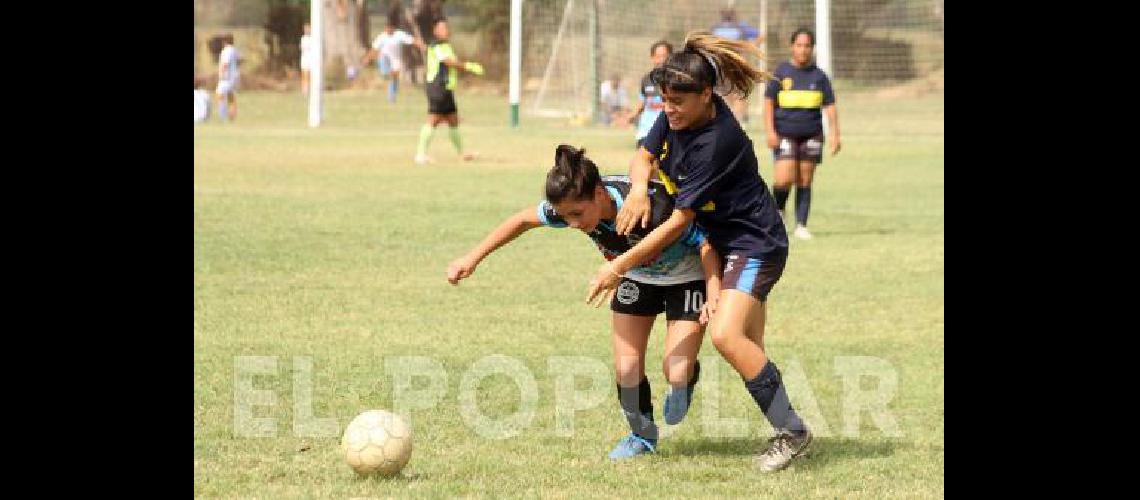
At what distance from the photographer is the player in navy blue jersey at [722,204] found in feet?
21.4

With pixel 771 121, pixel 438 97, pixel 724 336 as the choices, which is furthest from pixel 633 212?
pixel 438 97

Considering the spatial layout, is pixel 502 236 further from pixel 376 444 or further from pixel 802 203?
pixel 802 203

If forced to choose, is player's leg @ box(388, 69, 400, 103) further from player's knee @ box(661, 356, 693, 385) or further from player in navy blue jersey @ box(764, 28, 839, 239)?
player's knee @ box(661, 356, 693, 385)

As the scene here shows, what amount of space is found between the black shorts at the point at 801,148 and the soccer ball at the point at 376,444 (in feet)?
30.7

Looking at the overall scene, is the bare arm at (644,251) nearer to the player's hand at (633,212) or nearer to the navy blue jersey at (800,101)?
the player's hand at (633,212)

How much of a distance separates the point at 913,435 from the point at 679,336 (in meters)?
1.39

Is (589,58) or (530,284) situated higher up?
(589,58)

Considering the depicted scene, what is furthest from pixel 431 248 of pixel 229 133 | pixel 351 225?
pixel 229 133

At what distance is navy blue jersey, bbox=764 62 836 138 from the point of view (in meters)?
15.2

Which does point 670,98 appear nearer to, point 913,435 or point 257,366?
point 913,435

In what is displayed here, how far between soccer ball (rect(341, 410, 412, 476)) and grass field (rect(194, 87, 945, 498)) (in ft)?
0.26

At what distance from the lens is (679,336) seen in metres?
6.96

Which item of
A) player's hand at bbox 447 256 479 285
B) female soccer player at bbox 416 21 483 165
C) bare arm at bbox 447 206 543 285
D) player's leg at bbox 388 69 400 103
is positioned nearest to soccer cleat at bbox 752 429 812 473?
bare arm at bbox 447 206 543 285
